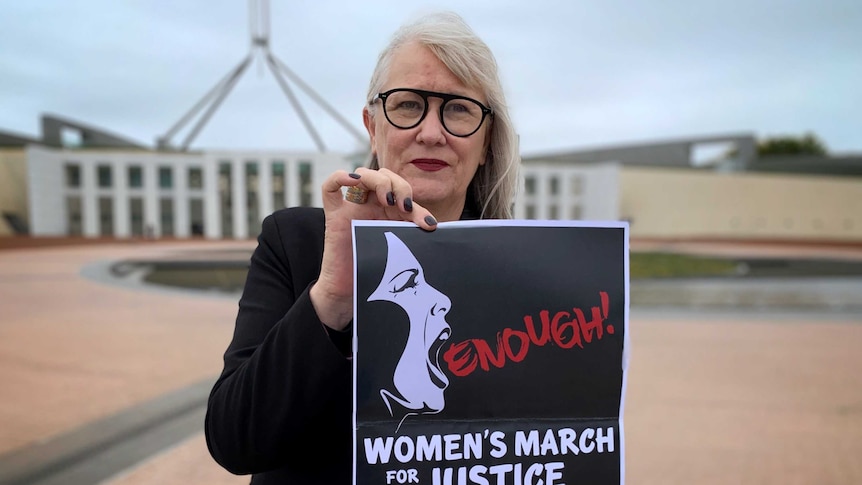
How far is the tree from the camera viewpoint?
64188 mm

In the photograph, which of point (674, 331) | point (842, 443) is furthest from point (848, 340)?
point (842, 443)

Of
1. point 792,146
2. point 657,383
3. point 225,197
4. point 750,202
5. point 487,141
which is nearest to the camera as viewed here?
point 487,141

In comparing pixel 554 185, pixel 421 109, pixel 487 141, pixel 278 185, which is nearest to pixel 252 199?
pixel 278 185

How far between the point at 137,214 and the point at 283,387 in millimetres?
47341

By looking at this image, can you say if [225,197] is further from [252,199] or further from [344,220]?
[344,220]

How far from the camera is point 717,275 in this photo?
14.2m

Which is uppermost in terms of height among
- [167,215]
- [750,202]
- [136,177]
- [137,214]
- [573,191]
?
[136,177]

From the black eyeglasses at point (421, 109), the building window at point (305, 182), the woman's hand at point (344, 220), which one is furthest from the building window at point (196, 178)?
the woman's hand at point (344, 220)

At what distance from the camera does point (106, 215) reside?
42188mm

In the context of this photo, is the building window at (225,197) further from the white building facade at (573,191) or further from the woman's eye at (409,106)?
the woman's eye at (409,106)

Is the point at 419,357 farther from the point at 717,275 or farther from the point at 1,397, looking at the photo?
the point at 717,275

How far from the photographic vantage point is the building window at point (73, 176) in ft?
129

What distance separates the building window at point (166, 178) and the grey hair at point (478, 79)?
43795 mm

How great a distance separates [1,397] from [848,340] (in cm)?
953
